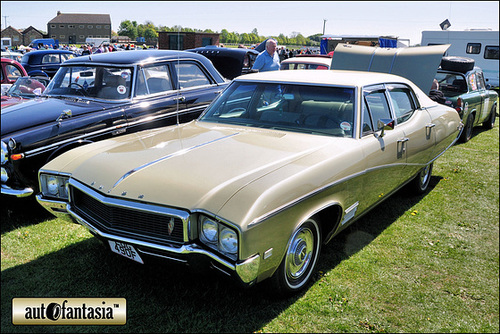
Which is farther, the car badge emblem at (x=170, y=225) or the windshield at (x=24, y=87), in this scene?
the windshield at (x=24, y=87)

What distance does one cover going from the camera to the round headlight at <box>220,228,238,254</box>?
241 centimetres

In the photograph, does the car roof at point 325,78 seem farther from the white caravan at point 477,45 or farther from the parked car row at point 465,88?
the white caravan at point 477,45

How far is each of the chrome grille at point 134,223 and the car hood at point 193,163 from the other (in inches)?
4.0

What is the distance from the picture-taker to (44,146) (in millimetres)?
4262

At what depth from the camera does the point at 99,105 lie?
5.01m

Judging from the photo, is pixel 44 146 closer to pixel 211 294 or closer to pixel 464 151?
pixel 211 294

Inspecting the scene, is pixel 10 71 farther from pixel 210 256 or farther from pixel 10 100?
pixel 210 256

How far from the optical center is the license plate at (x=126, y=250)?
9.00ft

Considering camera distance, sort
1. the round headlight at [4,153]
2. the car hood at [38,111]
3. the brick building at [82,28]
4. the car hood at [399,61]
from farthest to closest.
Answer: the brick building at [82,28], the car hood at [399,61], the car hood at [38,111], the round headlight at [4,153]

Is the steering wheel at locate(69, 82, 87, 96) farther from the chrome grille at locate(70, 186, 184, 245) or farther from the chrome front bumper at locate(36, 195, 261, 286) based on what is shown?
the chrome front bumper at locate(36, 195, 261, 286)

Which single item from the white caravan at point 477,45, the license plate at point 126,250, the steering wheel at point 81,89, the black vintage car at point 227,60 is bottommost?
the license plate at point 126,250

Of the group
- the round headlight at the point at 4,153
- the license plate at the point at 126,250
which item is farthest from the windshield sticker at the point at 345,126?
the round headlight at the point at 4,153

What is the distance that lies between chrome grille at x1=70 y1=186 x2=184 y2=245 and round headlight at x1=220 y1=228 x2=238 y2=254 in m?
0.27

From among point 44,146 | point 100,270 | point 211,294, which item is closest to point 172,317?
point 211,294
